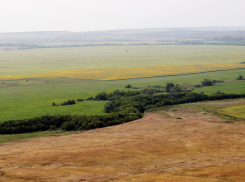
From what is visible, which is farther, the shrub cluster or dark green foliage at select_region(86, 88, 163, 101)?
dark green foliage at select_region(86, 88, 163, 101)

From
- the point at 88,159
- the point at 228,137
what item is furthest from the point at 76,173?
the point at 228,137

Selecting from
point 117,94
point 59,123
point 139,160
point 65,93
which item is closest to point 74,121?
point 59,123

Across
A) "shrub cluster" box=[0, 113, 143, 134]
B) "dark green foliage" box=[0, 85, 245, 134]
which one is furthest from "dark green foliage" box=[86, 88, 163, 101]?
"shrub cluster" box=[0, 113, 143, 134]

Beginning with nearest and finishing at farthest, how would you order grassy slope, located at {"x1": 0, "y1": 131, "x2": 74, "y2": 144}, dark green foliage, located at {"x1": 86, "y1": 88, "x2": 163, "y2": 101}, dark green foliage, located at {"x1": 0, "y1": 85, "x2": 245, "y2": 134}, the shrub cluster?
grassy slope, located at {"x1": 0, "y1": 131, "x2": 74, "y2": 144} < the shrub cluster < dark green foliage, located at {"x1": 0, "y1": 85, "x2": 245, "y2": 134} < dark green foliage, located at {"x1": 86, "y1": 88, "x2": 163, "y2": 101}

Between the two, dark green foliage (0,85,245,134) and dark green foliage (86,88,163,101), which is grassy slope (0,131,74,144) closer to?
dark green foliage (0,85,245,134)

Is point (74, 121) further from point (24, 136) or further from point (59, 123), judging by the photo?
point (24, 136)

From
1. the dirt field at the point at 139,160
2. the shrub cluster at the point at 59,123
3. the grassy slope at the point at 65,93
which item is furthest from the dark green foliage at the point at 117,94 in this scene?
the dirt field at the point at 139,160

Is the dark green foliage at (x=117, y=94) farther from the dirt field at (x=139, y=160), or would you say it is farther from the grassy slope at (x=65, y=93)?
the dirt field at (x=139, y=160)

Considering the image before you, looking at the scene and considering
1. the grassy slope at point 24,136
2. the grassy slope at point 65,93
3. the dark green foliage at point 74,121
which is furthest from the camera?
the grassy slope at point 65,93
